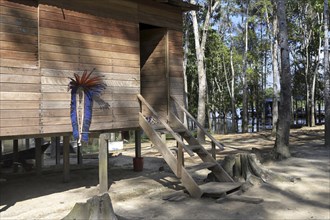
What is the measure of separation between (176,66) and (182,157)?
9.86ft

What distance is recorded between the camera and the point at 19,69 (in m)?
7.70

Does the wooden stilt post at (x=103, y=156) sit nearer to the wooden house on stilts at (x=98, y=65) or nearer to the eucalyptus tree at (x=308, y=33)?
the wooden house on stilts at (x=98, y=65)

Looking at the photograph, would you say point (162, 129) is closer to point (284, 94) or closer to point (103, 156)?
point (103, 156)

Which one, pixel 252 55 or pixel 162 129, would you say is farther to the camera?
pixel 252 55

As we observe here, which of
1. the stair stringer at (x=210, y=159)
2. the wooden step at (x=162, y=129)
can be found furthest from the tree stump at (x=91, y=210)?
the stair stringer at (x=210, y=159)

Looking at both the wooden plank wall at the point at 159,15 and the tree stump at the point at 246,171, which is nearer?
the wooden plank wall at the point at 159,15

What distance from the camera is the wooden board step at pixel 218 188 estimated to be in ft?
28.9

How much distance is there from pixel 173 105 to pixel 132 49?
2069 millimetres

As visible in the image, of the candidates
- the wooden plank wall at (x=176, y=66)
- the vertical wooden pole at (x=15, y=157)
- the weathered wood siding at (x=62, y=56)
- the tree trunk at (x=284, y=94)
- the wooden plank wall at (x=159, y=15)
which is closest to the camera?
the weathered wood siding at (x=62, y=56)

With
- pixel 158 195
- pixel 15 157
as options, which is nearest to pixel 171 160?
pixel 158 195

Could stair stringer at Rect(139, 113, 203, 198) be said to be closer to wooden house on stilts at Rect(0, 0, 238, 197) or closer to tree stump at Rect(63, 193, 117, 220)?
wooden house on stilts at Rect(0, 0, 238, 197)

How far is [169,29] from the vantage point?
10.9m

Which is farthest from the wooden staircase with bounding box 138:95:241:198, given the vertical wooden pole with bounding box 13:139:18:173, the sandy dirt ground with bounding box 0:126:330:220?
the vertical wooden pole with bounding box 13:139:18:173

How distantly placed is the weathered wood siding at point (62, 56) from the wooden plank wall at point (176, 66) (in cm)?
62
